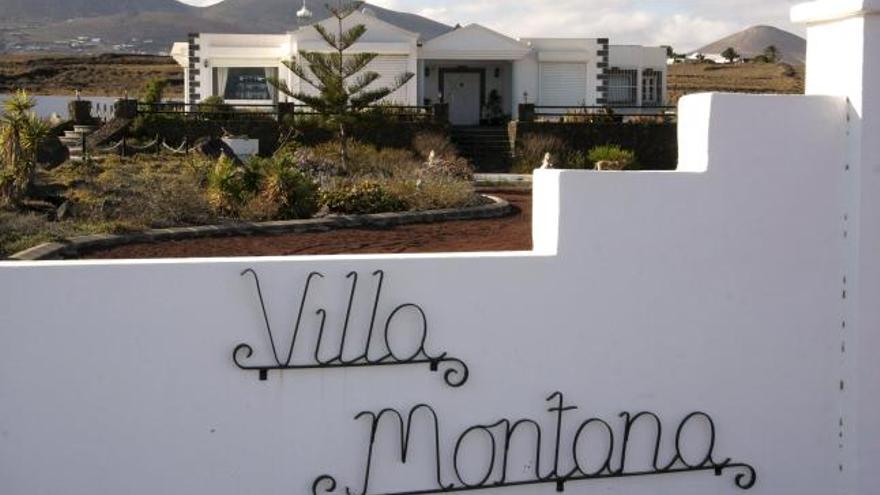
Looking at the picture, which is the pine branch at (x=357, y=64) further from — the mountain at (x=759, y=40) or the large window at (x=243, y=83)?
the mountain at (x=759, y=40)

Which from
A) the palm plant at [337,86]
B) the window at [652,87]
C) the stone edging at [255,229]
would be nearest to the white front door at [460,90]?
the window at [652,87]

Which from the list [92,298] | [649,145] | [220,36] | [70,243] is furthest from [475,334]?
[220,36]

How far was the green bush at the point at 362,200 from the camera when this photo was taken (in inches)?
589

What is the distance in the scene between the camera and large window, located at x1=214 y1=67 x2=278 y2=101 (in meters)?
38.8

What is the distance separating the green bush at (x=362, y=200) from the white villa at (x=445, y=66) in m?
21.2

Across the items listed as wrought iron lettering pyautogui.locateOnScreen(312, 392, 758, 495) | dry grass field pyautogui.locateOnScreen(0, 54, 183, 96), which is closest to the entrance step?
wrought iron lettering pyautogui.locateOnScreen(312, 392, 758, 495)

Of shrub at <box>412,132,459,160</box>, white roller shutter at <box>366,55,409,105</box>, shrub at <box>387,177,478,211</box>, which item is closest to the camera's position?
shrub at <box>387,177,478,211</box>

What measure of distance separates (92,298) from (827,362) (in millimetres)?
3361

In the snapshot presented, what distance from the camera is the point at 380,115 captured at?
31.2 metres

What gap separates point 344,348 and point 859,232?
2446mm

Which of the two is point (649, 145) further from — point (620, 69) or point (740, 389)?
point (740, 389)

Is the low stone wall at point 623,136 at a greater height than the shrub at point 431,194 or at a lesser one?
greater

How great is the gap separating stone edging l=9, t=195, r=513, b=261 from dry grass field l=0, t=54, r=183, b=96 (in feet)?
152

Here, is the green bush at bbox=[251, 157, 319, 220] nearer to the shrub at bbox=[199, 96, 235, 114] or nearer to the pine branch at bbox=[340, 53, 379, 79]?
the pine branch at bbox=[340, 53, 379, 79]
